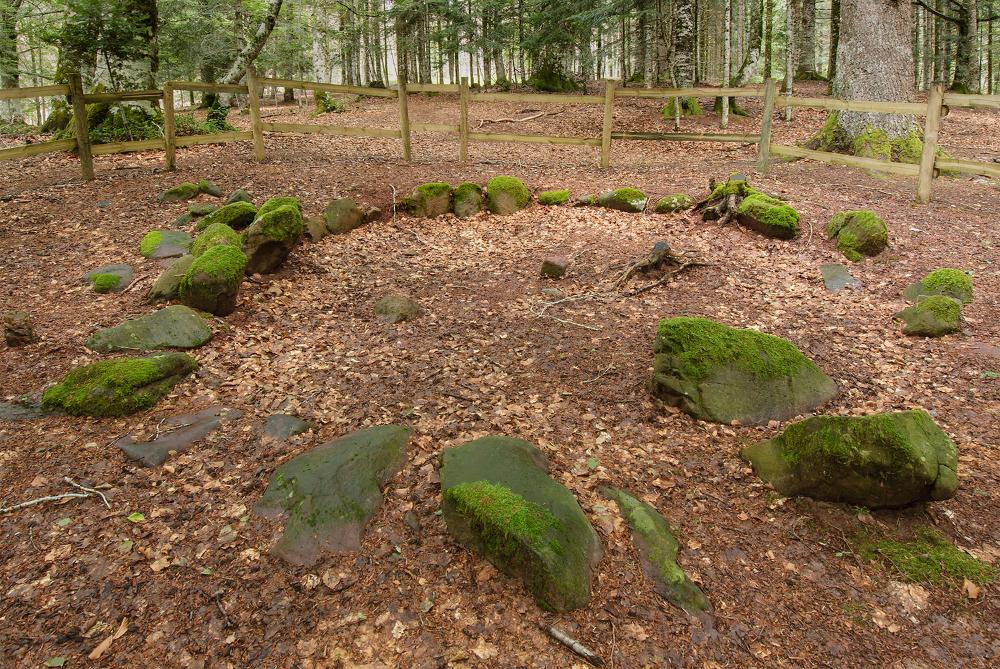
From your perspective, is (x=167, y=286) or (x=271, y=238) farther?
(x=271, y=238)

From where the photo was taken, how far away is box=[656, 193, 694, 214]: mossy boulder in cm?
862

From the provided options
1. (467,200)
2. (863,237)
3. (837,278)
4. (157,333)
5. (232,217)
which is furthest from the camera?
(467,200)

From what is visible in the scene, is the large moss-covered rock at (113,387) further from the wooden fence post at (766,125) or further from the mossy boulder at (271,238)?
the wooden fence post at (766,125)

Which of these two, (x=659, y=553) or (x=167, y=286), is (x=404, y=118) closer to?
(x=167, y=286)

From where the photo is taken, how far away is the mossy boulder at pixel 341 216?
8.16 metres

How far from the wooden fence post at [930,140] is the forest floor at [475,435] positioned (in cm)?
26

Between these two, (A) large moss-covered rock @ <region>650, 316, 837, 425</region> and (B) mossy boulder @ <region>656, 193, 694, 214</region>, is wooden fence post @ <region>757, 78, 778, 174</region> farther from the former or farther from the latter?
(A) large moss-covered rock @ <region>650, 316, 837, 425</region>

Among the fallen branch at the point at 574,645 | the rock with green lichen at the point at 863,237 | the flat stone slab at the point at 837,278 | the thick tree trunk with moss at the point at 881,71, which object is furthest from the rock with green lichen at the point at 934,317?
the thick tree trunk with moss at the point at 881,71

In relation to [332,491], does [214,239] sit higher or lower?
higher

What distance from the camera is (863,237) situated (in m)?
6.90

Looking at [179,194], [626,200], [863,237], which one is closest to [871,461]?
[863,237]

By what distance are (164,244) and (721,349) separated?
254 inches

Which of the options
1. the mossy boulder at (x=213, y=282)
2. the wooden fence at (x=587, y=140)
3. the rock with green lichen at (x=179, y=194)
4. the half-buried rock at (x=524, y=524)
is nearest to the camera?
the half-buried rock at (x=524, y=524)

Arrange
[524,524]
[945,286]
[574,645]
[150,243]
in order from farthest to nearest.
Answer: [150,243], [945,286], [524,524], [574,645]
